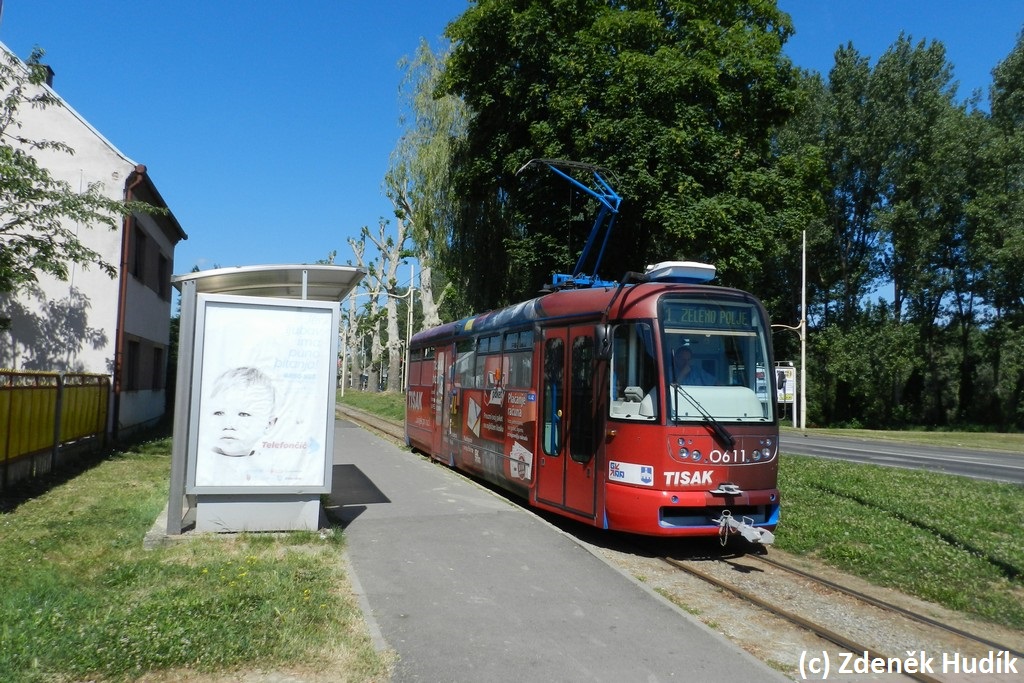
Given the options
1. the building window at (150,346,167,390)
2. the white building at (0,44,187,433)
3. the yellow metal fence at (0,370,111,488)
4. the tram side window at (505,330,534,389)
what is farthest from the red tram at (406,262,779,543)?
the building window at (150,346,167,390)

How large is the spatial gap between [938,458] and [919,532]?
1405 centimetres

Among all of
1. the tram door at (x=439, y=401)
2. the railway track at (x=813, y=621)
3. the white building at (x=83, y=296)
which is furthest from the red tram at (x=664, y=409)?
the white building at (x=83, y=296)

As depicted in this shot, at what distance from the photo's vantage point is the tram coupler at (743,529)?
28.0 ft

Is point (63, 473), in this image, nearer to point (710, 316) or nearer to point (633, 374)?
point (633, 374)

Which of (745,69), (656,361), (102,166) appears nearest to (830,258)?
(745,69)

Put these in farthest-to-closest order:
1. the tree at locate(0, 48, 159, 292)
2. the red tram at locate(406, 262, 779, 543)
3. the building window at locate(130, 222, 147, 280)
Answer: the building window at locate(130, 222, 147, 280) → the tree at locate(0, 48, 159, 292) → the red tram at locate(406, 262, 779, 543)

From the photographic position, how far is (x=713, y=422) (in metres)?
8.69

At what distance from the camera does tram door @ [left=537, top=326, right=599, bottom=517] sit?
31.0 ft

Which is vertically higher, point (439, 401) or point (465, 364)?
point (465, 364)

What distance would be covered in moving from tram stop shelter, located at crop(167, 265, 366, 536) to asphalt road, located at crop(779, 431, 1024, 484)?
13503 millimetres

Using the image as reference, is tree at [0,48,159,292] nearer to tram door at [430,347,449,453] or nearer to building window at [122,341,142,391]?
tram door at [430,347,449,453]

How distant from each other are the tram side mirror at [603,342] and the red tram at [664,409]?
0.01m

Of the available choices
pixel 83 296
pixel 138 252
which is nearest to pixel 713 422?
pixel 83 296

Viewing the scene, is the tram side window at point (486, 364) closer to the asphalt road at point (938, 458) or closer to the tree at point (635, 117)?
the tree at point (635, 117)
